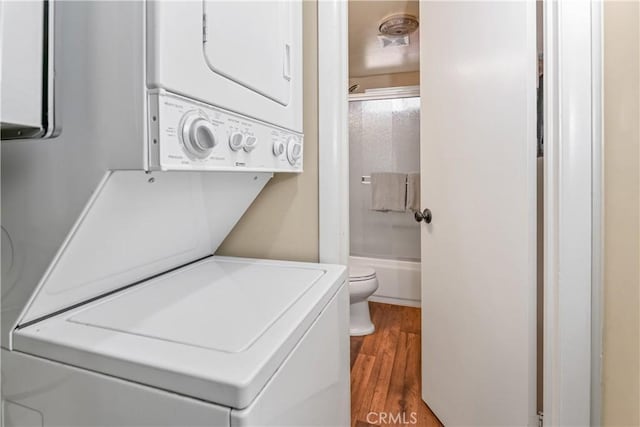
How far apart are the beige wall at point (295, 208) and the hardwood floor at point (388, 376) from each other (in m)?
1.06

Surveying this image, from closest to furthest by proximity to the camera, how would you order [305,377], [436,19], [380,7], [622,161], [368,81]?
[305,377] → [622,161] → [436,19] → [380,7] → [368,81]

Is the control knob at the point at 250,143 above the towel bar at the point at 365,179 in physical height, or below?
below

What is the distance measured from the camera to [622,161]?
0.99 m

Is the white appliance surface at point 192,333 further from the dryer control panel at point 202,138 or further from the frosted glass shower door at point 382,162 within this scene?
the frosted glass shower door at point 382,162

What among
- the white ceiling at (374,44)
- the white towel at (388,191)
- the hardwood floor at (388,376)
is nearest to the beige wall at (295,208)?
the hardwood floor at (388,376)

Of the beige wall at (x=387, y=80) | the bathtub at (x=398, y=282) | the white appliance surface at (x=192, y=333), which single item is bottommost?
the bathtub at (x=398, y=282)

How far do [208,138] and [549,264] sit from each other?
1.13 m

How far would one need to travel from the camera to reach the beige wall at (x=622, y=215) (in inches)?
37.4

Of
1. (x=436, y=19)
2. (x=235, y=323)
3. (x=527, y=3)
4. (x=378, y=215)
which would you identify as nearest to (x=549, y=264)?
(x=527, y=3)

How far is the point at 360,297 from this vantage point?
103 inches

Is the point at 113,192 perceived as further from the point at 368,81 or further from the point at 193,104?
the point at 368,81

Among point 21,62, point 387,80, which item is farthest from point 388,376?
point 387,80

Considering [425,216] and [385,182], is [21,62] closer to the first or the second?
[425,216]

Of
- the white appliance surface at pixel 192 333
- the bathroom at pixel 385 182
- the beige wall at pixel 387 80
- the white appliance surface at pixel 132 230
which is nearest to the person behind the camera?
the white appliance surface at pixel 192 333
